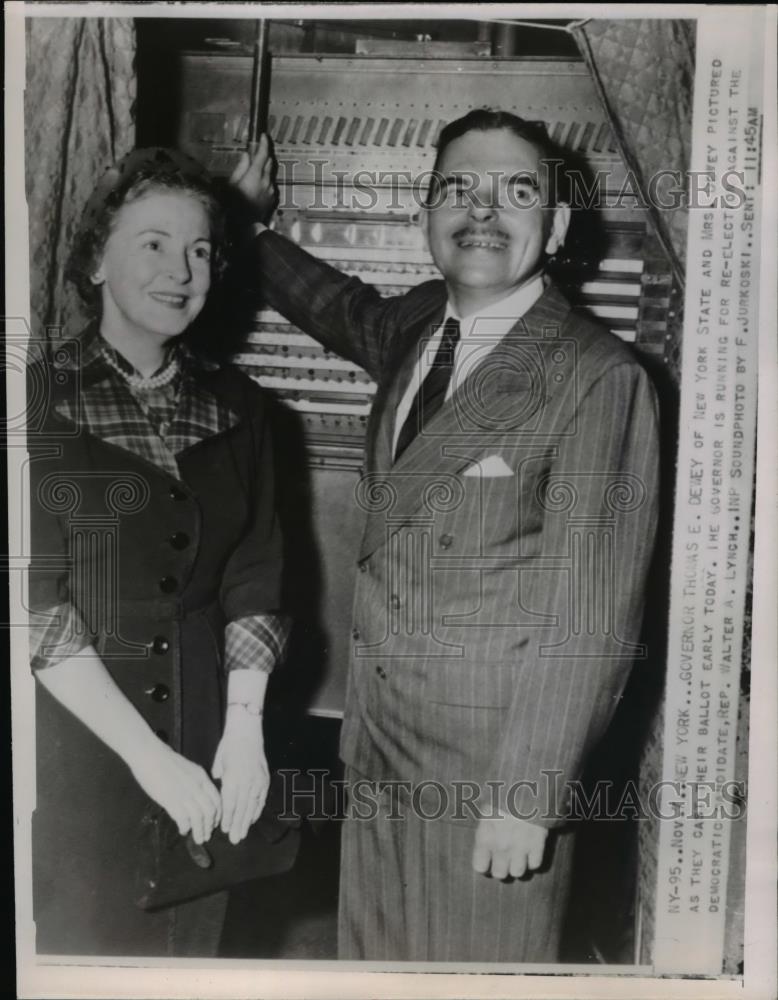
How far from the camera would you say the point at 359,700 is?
1.55 m

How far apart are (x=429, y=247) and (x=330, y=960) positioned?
1161 mm

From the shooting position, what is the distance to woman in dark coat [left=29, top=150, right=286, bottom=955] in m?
1.49

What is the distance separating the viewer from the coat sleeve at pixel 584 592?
147 cm

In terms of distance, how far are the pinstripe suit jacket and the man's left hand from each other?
0.03m

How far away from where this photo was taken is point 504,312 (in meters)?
1.50

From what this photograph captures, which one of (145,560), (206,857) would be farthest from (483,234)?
(206,857)

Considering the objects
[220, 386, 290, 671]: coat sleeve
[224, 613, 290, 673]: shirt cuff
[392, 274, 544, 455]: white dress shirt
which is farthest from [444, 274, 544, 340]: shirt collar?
[224, 613, 290, 673]: shirt cuff

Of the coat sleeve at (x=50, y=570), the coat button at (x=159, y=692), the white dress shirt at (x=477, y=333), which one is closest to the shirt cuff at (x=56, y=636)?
the coat sleeve at (x=50, y=570)

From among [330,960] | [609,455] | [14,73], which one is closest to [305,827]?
[330,960]

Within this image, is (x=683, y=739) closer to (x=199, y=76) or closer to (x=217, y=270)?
(x=217, y=270)

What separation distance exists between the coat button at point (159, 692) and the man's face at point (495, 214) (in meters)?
0.77

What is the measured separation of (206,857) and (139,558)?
49 centimetres

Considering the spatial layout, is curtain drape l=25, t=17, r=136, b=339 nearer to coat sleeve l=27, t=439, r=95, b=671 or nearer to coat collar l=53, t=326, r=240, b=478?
coat collar l=53, t=326, r=240, b=478

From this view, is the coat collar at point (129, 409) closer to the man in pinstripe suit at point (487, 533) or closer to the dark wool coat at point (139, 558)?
the dark wool coat at point (139, 558)
